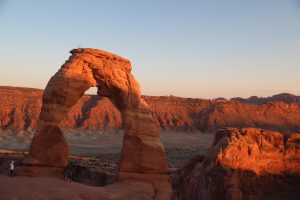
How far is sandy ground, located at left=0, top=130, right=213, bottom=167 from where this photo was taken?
6000 centimetres

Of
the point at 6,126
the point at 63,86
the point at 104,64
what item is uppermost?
the point at 104,64

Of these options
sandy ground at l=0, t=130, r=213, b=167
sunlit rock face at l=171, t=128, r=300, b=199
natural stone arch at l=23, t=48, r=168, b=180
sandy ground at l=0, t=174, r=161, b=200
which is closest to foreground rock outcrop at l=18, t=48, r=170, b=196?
natural stone arch at l=23, t=48, r=168, b=180

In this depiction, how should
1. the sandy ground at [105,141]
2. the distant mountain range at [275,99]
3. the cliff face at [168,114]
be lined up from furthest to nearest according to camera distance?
the distant mountain range at [275,99] → the cliff face at [168,114] → the sandy ground at [105,141]

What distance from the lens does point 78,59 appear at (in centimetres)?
1880

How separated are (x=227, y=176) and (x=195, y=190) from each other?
74.1 inches

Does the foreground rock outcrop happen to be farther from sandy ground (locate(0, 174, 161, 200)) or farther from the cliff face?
the cliff face

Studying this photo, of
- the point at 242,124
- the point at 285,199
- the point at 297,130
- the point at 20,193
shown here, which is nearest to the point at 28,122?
the point at 242,124

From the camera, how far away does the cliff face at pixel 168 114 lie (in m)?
79.5

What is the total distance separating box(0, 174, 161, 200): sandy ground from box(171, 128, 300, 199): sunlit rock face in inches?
156

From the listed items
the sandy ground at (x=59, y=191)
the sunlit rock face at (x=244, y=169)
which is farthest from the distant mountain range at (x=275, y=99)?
the sandy ground at (x=59, y=191)

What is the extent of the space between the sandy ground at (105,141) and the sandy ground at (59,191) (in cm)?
3704

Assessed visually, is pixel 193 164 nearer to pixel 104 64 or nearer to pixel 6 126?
pixel 104 64

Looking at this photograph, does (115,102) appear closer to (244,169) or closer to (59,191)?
(59,191)

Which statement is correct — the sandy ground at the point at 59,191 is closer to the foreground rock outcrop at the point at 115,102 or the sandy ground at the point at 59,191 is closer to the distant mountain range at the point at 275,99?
the foreground rock outcrop at the point at 115,102
